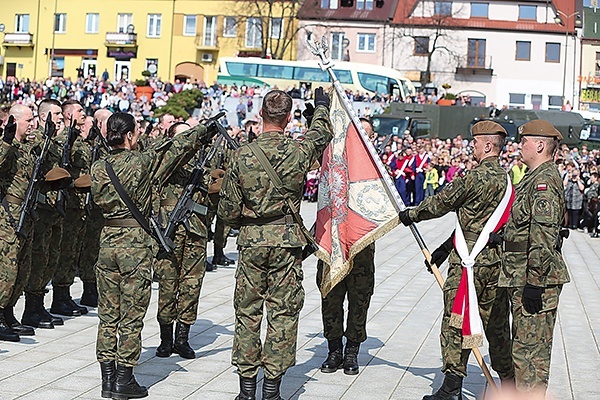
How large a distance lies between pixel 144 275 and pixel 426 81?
5940cm

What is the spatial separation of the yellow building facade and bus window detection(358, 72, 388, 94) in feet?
43.2

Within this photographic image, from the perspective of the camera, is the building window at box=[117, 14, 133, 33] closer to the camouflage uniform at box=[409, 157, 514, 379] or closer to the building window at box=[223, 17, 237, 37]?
the building window at box=[223, 17, 237, 37]

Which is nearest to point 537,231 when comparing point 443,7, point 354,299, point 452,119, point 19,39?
point 354,299

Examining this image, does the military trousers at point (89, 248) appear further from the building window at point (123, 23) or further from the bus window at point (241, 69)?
the building window at point (123, 23)

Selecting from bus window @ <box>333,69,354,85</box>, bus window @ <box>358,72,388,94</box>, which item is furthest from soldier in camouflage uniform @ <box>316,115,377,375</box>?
bus window @ <box>333,69,354,85</box>

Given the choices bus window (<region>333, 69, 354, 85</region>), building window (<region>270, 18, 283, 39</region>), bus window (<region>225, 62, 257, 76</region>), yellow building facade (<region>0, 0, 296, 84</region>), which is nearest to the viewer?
bus window (<region>333, 69, 354, 85</region>)

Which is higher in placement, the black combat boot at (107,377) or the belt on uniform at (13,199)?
the belt on uniform at (13,199)

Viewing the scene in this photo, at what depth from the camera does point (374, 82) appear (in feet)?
184

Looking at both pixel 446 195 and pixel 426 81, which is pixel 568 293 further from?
pixel 426 81

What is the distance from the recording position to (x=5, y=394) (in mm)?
7352

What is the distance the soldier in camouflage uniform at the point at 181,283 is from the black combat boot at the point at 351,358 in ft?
4.61

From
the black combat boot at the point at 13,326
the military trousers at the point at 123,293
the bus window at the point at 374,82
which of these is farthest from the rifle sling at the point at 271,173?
the bus window at the point at 374,82

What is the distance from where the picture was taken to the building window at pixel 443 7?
6756 centimetres

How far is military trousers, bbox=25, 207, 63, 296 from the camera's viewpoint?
9.81 m
